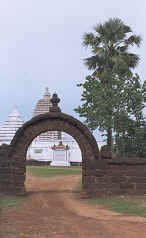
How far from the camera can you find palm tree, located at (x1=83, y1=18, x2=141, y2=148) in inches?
982

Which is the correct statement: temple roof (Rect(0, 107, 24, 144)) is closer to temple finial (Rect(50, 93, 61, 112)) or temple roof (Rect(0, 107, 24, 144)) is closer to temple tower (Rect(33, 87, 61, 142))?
temple tower (Rect(33, 87, 61, 142))

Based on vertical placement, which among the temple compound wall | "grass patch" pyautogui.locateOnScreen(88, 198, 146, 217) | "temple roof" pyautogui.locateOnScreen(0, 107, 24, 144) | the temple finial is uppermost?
"temple roof" pyautogui.locateOnScreen(0, 107, 24, 144)

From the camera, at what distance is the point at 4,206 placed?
13.9 m

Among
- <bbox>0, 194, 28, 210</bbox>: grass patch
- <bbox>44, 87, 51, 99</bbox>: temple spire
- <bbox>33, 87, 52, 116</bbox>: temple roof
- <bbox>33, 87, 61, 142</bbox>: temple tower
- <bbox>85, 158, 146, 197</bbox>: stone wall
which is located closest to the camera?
<bbox>0, 194, 28, 210</bbox>: grass patch

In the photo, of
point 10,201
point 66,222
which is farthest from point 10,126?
point 66,222

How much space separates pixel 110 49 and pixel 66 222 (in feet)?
57.7

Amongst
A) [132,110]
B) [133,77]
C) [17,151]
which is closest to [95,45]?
[133,77]

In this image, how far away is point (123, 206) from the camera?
14.1 meters

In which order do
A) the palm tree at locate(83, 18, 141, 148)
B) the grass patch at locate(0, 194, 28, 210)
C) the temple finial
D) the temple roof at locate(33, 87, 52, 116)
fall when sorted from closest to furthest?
the grass patch at locate(0, 194, 28, 210)
the temple finial
the palm tree at locate(83, 18, 141, 148)
the temple roof at locate(33, 87, 52, 116)

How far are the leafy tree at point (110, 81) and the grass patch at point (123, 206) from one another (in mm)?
6604

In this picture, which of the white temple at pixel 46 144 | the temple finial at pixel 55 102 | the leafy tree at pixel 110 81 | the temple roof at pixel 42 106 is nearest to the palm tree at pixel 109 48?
the leafy tree at pixel 110 81

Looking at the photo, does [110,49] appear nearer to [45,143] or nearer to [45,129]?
[45,129]

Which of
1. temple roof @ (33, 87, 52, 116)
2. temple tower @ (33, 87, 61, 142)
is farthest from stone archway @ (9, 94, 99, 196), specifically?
temple roof @ (33, 87, 52, 116)

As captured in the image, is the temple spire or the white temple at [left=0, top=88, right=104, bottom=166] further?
the temple spire
